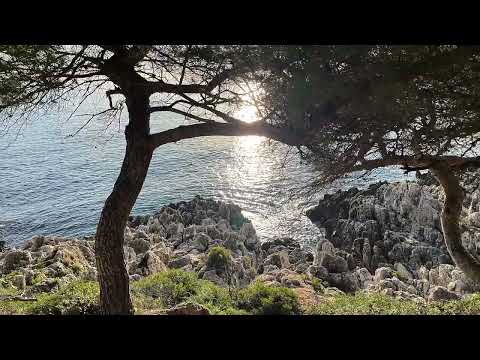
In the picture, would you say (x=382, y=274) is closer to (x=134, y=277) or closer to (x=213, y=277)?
(x=213, y=277)

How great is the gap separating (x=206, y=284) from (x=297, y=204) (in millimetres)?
3367

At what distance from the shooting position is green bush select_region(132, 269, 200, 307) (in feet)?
18.6

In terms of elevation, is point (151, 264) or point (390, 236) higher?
point (390, 236)

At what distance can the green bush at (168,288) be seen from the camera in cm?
566

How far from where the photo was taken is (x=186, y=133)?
3.95m

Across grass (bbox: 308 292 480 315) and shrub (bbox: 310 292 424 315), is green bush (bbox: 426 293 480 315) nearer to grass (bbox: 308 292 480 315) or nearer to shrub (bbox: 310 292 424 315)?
grass (bbox: 308 292 480 315)

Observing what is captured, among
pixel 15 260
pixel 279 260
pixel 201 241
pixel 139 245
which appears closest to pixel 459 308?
pixel 279 260

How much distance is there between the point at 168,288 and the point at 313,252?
3442 mm

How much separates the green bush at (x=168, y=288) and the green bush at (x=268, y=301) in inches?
25.4

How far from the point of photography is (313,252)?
8625mm

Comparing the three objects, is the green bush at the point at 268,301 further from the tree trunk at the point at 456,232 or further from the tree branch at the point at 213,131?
the tree branch at the point at 213,131

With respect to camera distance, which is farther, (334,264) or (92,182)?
(92,182)

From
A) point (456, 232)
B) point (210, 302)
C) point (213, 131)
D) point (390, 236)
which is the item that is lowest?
point (210, 302)
